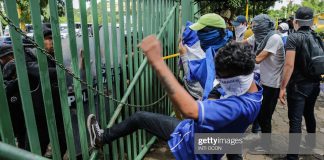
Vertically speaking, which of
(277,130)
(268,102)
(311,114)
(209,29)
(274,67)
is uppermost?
(209,29)

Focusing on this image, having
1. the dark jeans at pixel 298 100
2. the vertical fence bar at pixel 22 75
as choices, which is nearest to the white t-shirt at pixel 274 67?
the dark jeans at pixel 298 100

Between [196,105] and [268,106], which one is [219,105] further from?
[268,106]

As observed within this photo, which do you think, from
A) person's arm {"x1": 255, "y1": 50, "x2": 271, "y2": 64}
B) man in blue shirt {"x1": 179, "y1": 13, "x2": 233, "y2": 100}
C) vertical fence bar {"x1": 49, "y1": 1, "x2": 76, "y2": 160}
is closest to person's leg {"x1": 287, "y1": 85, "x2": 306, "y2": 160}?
person's arm {"x1": 255, "y1": 50, "x2": 271, "y2": 64}

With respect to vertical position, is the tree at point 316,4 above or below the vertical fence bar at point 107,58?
below

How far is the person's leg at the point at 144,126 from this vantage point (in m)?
2.42

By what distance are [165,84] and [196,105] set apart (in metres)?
0.24

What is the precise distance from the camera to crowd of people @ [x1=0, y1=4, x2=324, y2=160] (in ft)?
5.78

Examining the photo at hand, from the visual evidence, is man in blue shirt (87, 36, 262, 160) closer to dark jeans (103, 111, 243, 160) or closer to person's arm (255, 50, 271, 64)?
dark jeans (103, 111, 243, 160)

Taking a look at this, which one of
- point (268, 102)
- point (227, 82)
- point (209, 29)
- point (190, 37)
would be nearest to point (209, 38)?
point (209, 29)

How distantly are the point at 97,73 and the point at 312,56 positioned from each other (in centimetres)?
226

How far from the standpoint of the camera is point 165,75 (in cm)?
156

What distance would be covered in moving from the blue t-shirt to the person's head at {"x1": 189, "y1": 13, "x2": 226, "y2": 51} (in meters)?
0.88

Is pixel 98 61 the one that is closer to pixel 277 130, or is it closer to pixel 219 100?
pixel 219 100

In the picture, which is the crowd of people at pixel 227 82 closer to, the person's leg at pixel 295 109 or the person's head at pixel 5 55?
the person's leg at pixel 295 109
